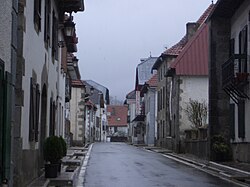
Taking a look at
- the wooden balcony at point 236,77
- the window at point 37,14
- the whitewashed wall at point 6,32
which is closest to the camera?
the whitewashed wall at point 6,32

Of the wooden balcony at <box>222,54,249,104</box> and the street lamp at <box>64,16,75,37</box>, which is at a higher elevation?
the street lamp at <box>64,16,75,37</box>

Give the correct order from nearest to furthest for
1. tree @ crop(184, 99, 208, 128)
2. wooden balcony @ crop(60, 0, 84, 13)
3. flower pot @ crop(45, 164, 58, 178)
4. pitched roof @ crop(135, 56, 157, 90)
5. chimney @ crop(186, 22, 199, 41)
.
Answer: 1. flower pot @ crop(45, 164, 58, 178)
2. wooden balcony @ crop(60, 0, 84, 13)
3. tree @ crop(184, 99, 208, 128)
4. chimney @ crop(186, 22, 199, 41)
5. pitched roof @ crop(135, 56, 157, 90)

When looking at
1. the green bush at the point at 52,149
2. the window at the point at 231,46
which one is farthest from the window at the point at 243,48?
the green bush at the point at 52,149

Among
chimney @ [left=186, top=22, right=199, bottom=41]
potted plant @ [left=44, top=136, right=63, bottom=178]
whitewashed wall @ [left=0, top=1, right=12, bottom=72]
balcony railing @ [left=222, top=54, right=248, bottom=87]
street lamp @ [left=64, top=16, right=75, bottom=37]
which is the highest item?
chimney @ [left=186, top=22, right=199, bottom=41]

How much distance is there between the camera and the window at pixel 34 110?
1353 centimetres

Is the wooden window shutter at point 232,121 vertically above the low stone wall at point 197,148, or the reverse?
the wooden window shutter at point 232,121

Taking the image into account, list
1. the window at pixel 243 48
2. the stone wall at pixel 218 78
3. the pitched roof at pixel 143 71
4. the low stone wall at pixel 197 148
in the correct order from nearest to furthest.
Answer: the window at pixel 243 48
the stone wall at pixel 218 78
the low stone wall at pixel 197 148
the pitched roof at pixel 143 71

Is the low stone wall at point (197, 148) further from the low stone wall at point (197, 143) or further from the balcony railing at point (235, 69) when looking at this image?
the balcony railing at point (235, 69)

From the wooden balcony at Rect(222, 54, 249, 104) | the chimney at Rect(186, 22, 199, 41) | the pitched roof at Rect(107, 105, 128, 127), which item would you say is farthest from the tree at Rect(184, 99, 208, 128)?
the pitched roof at Rect(107, 105, 128, 127)

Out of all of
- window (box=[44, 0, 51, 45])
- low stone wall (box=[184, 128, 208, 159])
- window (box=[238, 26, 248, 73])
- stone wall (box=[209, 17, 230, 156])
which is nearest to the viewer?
window (box=[44, 0, 51, 45])

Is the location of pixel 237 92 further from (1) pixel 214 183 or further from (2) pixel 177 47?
(2) pixel 177 47

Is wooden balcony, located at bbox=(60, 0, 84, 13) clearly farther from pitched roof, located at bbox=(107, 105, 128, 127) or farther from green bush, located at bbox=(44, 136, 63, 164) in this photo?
pitched roof, located at bbox=(107, 105, 128, 127)

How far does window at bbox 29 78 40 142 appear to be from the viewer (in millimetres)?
13531

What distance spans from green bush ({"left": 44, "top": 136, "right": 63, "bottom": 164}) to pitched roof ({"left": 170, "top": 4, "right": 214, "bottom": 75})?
27.6 metres
